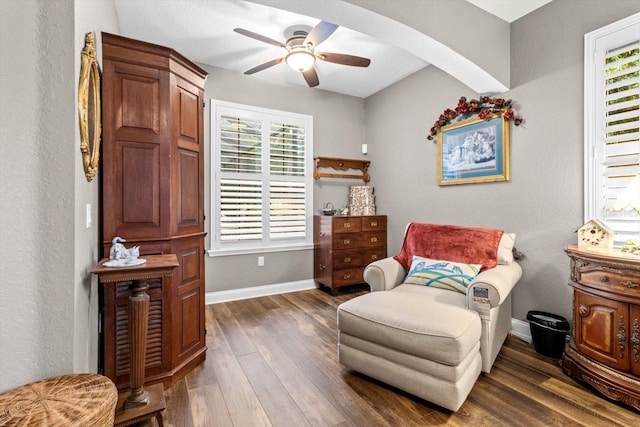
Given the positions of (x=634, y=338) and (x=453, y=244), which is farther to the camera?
(x=453, y=244)

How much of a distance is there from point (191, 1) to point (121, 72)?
41.5 inches

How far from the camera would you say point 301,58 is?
2680mm

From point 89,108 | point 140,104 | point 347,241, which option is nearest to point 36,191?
point 89,108

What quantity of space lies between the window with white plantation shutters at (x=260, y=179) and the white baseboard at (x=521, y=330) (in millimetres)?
2581

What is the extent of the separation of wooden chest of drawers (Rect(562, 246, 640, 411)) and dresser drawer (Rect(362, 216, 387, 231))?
7.55 ft

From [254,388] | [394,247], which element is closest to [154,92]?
[254,388]

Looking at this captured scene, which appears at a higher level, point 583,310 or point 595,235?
point 595,235

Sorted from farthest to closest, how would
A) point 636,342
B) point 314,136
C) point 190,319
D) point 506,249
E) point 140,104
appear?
point 314,136
point 506,249
point 190,319
point 140,104
point 636,342

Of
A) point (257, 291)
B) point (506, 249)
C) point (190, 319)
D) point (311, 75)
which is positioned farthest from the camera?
point (257, 291)

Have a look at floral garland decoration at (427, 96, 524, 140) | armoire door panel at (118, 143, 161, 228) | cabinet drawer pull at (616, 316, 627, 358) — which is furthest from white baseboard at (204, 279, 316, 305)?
cabinet drawer pull at (616, 316, 627, 358)

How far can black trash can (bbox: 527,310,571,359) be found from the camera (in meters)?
2.25

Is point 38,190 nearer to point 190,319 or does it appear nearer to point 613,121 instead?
point 190,319

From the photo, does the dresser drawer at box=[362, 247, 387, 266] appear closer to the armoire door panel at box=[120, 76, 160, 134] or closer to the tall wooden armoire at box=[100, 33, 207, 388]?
the tall wooden armoire at box=[100, 33, 207, 388]

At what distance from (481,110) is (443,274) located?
177 centimetres
